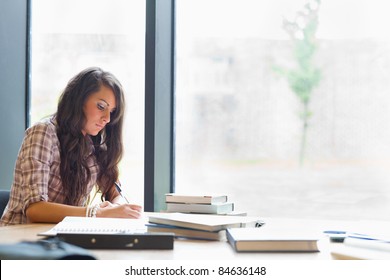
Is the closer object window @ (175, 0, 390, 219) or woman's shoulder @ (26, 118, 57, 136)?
woman's shoulder @ (26, 118, 57, 136)

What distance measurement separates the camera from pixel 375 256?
56.6 inches

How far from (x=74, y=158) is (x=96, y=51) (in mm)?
1036

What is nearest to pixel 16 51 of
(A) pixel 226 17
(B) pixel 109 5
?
(B) pixel 109 5

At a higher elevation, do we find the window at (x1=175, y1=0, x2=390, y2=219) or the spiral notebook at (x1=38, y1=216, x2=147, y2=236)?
the window at (x1=175, y1=0, x2=390, y2=219)

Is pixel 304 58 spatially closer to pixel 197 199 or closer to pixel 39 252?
pixel 197 199

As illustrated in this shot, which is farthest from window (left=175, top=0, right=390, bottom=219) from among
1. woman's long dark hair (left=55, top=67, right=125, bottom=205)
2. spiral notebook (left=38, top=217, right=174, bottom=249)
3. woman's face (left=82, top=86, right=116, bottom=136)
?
spiral notebook (left=38, top=217, right=174, bottom=249)

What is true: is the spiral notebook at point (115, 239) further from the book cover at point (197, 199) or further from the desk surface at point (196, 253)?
the book cover at point (197, 199)

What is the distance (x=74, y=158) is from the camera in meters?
2.54

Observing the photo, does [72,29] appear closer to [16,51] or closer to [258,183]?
[16,51]

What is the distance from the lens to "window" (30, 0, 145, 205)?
326 cm

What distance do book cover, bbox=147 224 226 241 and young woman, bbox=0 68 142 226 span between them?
1.15 ft

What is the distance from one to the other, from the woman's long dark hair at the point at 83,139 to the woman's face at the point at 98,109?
19mm

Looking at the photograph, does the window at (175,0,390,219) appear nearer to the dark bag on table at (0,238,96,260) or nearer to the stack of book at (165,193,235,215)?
the stack of book at (165,193,235,215)

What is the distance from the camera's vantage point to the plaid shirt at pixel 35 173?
2268mm
